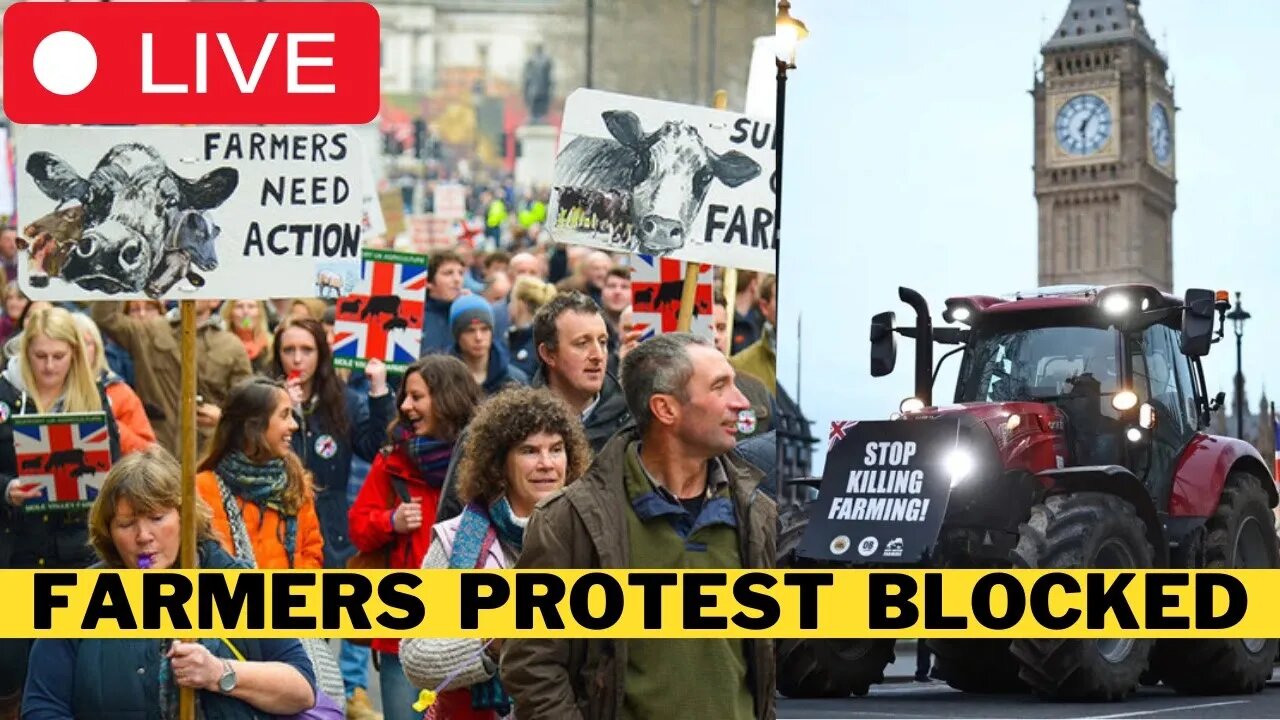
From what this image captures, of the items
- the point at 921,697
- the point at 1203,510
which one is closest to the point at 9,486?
the point at 921,697

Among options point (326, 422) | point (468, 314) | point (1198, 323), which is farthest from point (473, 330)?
point (1198, 323)

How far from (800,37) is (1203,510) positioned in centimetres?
221

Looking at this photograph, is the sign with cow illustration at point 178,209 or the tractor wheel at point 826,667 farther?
the tractor wheel at point 826,667

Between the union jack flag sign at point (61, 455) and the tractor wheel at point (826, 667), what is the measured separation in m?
2.39

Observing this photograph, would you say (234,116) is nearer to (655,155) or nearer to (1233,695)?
(655,155)

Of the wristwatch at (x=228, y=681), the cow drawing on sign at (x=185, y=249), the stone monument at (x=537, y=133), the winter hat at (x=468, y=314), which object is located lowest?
the wristwatch at (x=228, y=681)

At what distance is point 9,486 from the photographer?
731 centimetres

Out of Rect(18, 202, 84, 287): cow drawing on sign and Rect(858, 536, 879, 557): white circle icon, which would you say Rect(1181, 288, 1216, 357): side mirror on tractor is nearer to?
Rect(858, 536, 879, 557): white circle icon

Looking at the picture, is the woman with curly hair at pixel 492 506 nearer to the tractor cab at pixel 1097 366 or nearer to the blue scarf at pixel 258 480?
the blue scarf at pixel 258 480

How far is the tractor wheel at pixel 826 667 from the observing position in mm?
6742

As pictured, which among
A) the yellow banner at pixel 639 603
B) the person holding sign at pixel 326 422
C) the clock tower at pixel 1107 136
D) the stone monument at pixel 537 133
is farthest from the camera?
the stone monument at pixel 537 133

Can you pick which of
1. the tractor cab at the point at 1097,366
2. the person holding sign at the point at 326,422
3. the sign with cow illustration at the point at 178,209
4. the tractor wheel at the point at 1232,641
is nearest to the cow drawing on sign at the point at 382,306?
the person holding sign at the point at 326,422

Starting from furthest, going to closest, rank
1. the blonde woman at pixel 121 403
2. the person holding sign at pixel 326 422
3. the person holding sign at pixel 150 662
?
1. the person holding sign at pixel 326 422
2. the blonde woman at pixel 121 403
3. the person holding sign at pixel 150 662

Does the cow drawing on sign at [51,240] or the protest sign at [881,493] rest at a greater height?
the cow drawing on sign at [51,240]
